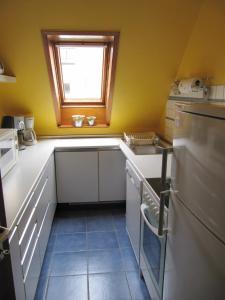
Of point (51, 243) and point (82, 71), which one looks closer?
point (51, 243)

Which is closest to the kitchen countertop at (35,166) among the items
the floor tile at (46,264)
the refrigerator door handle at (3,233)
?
the refrigerator door handle at (3,233)

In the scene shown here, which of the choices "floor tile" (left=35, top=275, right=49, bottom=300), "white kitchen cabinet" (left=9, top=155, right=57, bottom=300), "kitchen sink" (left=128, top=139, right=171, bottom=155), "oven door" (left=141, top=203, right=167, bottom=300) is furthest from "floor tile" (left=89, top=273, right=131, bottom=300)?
"kitchen sink" (left=128, top=139, right=171, bottom=155)

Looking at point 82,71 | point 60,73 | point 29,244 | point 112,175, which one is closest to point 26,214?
point 29,244

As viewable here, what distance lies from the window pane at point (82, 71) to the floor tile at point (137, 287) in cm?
217

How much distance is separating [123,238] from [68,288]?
80 cm

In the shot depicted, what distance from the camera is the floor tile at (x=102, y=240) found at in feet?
7.80

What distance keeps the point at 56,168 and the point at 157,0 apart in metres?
2.04

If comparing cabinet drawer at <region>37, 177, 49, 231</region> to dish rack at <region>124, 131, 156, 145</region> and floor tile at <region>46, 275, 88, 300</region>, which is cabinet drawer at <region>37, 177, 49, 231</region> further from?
dish rack at <region>124, 131, 156, 145</region>

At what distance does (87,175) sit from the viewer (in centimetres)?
297

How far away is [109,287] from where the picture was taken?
1.88m

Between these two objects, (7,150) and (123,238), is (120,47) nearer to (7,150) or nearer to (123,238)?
(7,150)

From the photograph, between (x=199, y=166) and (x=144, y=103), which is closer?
(x=199, y=166)

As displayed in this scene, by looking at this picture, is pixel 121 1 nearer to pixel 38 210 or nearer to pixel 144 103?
pixel 144 103

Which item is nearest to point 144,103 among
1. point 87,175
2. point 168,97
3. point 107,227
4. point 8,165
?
point 168,97
